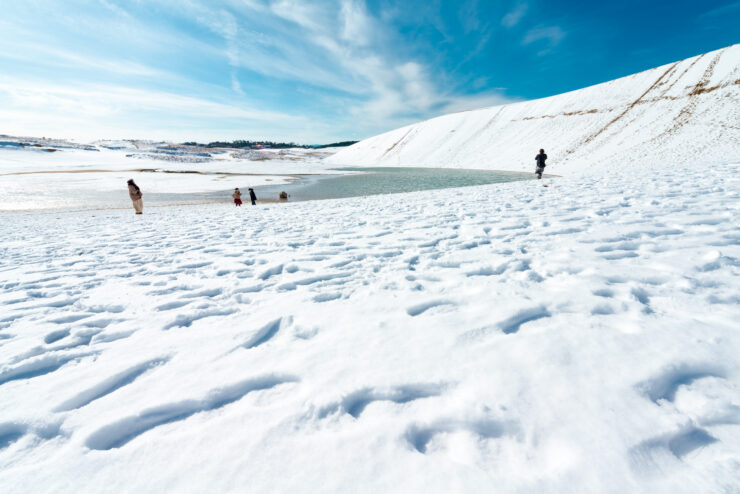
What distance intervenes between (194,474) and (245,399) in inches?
20.4

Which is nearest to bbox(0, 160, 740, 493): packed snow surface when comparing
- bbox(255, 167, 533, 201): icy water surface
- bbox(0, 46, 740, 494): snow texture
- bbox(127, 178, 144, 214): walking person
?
bbox(0, 46, 740, 494): snow texture

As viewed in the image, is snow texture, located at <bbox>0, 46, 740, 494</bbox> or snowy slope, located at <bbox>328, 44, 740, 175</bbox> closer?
snow texture, located at <bbox>0, 46, 740, 494</bbox>

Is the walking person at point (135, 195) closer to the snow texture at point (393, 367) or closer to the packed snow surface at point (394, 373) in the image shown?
the snow texture at point (393, 367)

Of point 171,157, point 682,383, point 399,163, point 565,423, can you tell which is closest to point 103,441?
point 565,423

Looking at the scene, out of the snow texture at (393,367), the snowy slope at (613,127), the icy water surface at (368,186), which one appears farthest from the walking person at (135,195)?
the snowy slope at (613,127)

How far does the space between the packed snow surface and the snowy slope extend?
24.9 meters

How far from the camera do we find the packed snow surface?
157 cm

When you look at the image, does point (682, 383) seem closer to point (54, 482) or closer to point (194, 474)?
point (194, 474)

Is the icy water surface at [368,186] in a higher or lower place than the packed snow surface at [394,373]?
lower

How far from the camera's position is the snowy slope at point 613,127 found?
32.8 m

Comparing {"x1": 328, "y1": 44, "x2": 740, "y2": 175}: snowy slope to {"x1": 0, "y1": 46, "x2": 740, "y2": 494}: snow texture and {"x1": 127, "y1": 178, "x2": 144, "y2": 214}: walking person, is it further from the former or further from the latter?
{"x1": 127, "y1": 178, "x2": 144, "y2": 214}: walking person

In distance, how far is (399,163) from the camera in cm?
6775

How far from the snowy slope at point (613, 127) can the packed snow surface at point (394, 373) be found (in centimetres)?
2490

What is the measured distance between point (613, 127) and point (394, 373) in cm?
5747
